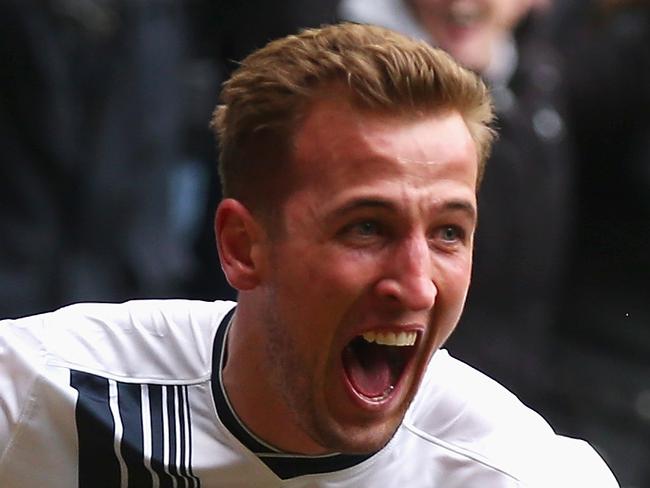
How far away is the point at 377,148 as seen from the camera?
12.2 feet

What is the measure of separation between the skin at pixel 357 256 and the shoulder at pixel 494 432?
124 mm

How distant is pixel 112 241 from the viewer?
629cm

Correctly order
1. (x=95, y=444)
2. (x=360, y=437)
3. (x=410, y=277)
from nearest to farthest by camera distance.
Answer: (x=410, y=277), (x=360, y=437), (x=95, y=444)

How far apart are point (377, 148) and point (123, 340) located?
0.74 meters

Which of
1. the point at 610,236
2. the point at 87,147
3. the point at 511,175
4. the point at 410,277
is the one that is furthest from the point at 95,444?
the point at 610,236

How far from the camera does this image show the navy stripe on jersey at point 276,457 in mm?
3911

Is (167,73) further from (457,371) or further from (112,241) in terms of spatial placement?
(457,371)

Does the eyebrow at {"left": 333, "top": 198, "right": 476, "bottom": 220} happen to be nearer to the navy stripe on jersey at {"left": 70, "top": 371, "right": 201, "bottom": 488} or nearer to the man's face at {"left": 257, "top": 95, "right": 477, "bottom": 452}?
the man's face at {"left": 257, "top": 95, "right": 477, "bottom": 452}

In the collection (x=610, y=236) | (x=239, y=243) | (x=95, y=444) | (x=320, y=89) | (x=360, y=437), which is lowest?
(x=610, y=236)

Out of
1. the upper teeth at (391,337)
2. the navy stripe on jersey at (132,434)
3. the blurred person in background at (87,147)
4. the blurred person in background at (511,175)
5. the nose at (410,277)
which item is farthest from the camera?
the blurred person in background at (511,175)

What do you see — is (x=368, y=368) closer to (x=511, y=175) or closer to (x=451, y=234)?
(x=451, y=234)

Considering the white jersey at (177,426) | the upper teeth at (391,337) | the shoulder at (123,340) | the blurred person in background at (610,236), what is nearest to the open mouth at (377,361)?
the upper teeth at (391,337)

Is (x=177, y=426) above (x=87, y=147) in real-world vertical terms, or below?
below

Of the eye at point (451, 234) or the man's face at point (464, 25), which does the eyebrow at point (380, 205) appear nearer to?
the eye at point (451, 234)
